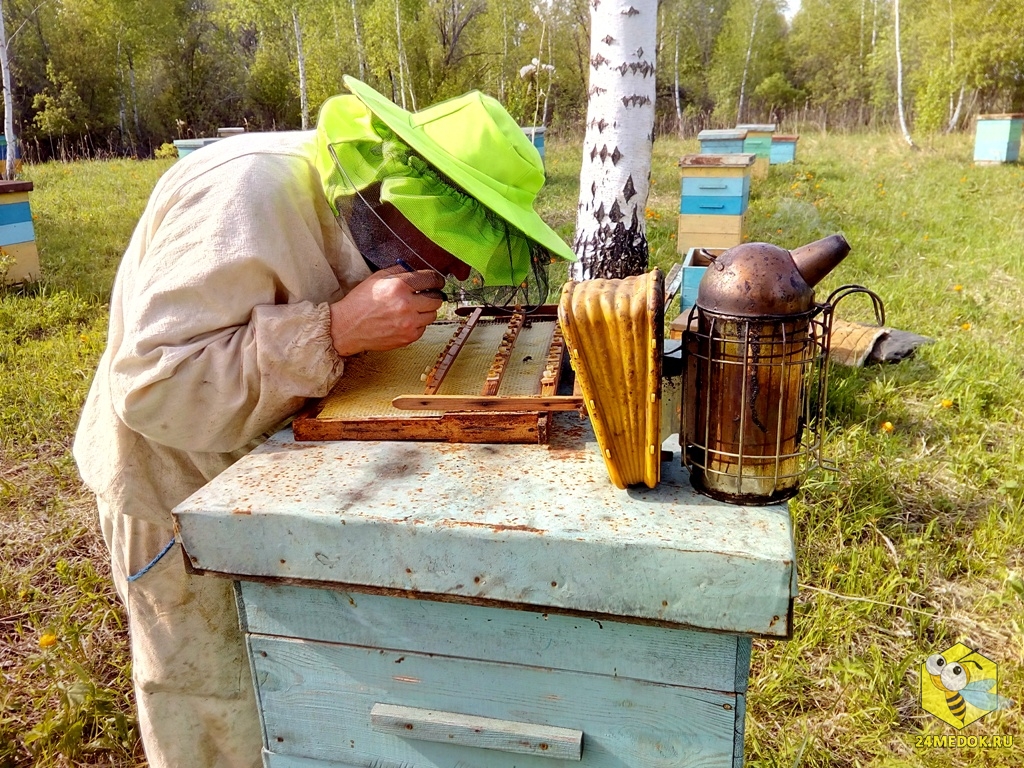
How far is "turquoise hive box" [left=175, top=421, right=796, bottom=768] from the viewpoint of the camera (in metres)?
0.90

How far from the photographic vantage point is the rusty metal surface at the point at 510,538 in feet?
2.89

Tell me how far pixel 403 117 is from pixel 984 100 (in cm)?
2402

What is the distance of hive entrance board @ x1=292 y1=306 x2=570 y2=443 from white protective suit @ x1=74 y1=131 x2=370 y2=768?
0.08m

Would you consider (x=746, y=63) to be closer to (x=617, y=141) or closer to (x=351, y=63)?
(x=351, y=63)

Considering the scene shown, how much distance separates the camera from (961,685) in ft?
6.57

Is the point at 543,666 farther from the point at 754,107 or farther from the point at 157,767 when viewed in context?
the point at 754,107

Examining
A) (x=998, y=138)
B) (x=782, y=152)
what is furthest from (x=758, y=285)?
(x=998, y=138)

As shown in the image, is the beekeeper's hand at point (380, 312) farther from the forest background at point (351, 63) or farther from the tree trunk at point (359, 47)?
the tree trunk at point (359, 47)

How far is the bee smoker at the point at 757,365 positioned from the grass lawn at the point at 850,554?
1.16m

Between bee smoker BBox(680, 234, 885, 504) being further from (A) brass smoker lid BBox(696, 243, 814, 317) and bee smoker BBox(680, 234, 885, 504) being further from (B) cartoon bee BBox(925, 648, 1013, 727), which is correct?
(B) cartoon bee BBox(925, 648, 1013, 727)

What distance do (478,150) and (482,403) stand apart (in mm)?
441

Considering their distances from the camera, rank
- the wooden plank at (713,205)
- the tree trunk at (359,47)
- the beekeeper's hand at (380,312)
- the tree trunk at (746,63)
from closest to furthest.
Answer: the beekeeper's hand at (380,312) → the wooden plank at (713,205) → the tree trunk at (359,47) → the tree trunk at (746,63)

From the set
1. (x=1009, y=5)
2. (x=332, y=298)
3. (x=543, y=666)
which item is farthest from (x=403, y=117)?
(x=1009, y=5)

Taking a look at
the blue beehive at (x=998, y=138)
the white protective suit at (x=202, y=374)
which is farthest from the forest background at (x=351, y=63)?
the white protective suit at (x=202, y=374)
